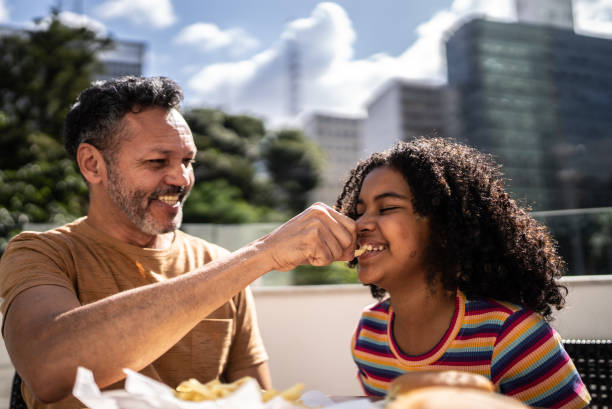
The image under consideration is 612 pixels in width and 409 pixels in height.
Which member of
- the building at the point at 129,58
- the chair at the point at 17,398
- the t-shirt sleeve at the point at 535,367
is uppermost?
the building at the point at 129,58

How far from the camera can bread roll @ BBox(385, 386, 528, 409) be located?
0.64 m

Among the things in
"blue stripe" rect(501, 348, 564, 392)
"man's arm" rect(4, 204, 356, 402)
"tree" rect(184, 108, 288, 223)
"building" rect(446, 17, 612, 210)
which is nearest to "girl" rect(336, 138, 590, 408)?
"blue stripe" rect(501, 348, 564, 392)

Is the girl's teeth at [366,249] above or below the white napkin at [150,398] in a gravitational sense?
above

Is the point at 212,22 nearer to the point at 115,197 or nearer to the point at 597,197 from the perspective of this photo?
the point at 115,197

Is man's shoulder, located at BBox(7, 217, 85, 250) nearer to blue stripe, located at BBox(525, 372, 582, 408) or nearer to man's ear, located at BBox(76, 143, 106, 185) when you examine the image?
man's ear, located at BBox(76, 143, 106, 185)

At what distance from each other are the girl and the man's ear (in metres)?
1.12

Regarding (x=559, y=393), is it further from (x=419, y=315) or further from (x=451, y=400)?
(x=451, y=400)

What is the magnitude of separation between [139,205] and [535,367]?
60.9 inches

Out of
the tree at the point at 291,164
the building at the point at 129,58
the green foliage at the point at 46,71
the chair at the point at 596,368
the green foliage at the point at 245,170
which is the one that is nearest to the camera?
the chair at the point at 596,368

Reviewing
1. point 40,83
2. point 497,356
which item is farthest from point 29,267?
point 40,83

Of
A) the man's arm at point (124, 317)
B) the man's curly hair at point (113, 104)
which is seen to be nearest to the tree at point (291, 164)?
the man's curly hair at point (113, 104)

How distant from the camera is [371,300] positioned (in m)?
2.72

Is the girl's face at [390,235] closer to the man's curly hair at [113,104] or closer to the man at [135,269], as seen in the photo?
the man at [135,269]

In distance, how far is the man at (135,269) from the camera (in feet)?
3.67
